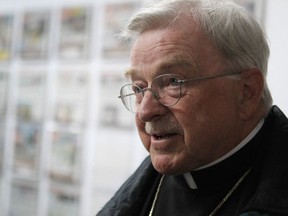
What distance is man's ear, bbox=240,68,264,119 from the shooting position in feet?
3.28

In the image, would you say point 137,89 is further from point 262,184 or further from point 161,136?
point 262,184

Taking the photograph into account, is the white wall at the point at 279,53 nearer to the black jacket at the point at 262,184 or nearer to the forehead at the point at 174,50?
the black jacket at the point at 262,184

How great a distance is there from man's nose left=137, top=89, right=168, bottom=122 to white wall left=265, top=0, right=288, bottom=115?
1.87ft

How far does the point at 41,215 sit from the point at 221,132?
143 centimetres

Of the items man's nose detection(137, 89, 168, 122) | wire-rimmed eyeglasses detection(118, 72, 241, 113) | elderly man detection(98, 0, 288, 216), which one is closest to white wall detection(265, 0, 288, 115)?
elderly man detection(98, 0, 288, 216)

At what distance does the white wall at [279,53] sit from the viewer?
1.36 m

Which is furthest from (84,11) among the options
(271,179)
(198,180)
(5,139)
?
(271,179)

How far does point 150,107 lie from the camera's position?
3.25 ft

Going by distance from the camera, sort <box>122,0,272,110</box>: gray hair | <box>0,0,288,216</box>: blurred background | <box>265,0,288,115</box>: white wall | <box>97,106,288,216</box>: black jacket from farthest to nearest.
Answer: <box>0,0,288,216</box>: blurred background
<box>265,0,288,115</box>: white wall
<box>122,0,272,110</box>: gray hair
<box>97,106,288,216</box>: black jacket

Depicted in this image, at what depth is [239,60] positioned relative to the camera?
0.98 m

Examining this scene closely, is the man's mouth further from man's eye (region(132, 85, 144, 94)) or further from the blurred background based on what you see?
the blurred background

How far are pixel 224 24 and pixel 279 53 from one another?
0.50 metres

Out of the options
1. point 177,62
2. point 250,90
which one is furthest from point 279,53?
point 177,62

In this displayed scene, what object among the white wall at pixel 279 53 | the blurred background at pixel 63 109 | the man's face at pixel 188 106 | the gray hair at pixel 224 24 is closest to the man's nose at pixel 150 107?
the man's face at pixel 188 106
